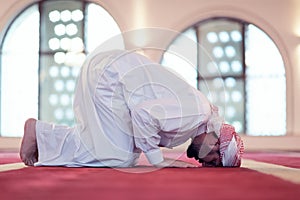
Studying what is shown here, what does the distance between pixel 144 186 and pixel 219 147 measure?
4.05 ft

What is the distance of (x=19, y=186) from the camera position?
2.25 meters

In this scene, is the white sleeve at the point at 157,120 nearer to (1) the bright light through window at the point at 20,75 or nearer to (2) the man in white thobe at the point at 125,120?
(2) the man in white thobe at the point at 125,120

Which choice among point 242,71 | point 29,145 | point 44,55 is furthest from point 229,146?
point 44,55

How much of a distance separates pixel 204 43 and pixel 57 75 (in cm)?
312

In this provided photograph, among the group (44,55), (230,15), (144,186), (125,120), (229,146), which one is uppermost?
(230,15)

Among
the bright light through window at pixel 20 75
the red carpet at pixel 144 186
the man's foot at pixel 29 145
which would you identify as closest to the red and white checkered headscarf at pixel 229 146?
the red carpet at pixel 144 186

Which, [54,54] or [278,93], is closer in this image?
[278,93]

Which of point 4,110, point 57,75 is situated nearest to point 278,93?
point 57,75

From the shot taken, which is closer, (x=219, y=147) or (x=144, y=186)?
(x=144, y=186)

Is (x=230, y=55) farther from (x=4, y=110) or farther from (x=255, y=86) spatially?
(x=4, y=110)

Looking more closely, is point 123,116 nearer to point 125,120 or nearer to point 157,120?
point 125,120

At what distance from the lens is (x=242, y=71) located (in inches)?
457

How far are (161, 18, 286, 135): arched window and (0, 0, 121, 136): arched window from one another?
194 centimetres

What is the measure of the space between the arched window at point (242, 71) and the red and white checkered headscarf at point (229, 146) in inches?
300
